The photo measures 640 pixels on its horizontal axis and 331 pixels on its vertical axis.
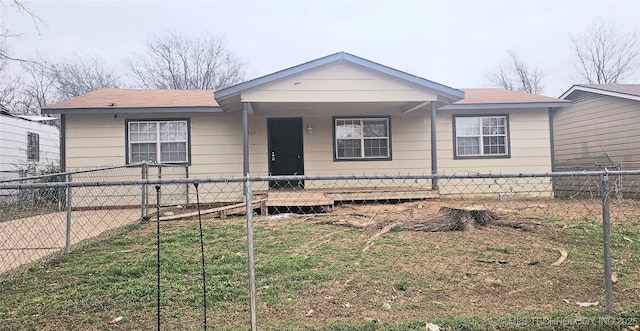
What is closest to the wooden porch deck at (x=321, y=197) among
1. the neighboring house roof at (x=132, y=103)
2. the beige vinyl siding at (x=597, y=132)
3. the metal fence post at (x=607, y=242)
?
the neighboring house roof at (x=132, y=103)

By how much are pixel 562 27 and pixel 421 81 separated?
31.9 m

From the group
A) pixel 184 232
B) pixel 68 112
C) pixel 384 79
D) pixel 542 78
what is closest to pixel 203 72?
pixel 68 112

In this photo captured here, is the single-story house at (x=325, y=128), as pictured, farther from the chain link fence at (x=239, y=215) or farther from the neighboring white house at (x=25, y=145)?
the neighboring white house at (x=25, y=145)

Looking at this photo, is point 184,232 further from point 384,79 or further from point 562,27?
point 562,27

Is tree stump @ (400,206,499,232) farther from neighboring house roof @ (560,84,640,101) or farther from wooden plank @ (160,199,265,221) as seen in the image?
neighboring house roof @ (560,84,640,101)

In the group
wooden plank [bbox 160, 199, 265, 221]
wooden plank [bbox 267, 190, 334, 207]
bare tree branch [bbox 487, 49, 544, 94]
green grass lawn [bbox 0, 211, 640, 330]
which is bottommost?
green grass lawn [bbox 0, 211, 640, 330]

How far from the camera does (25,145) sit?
12.9 meters

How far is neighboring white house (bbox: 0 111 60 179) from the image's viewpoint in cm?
1174

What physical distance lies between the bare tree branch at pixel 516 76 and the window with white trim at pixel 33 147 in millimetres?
36985

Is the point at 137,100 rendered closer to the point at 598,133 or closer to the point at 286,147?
the point at 286,147

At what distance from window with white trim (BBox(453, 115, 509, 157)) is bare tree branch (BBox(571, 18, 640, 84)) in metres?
23.6

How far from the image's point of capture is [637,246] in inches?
188

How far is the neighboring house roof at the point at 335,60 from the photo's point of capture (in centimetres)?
839

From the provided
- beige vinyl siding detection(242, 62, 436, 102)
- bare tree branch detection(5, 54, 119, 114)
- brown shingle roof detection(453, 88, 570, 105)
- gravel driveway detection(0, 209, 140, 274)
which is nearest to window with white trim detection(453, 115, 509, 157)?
brown shingle roof detection(453, 88, 570, 105)
